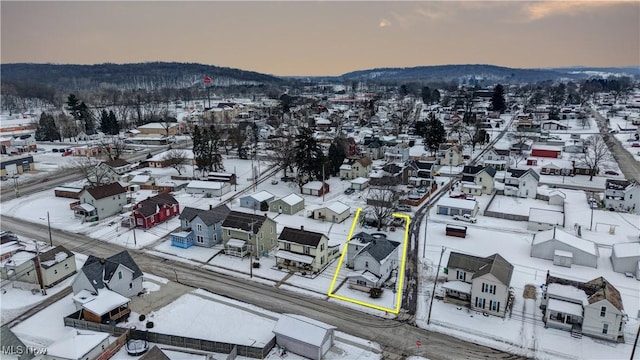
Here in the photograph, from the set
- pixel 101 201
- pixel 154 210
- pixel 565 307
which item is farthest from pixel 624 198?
pixel 101 201

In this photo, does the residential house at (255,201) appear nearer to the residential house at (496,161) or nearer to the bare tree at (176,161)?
the bare tree at (176,161)

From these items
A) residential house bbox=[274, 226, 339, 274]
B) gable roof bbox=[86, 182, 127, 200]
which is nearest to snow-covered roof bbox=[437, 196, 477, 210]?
residential house bbox=[274, 226, 339, 274]

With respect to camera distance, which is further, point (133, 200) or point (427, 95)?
point (427, 95)

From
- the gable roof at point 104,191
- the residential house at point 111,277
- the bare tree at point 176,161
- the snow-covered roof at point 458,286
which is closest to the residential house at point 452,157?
the snow-covered roof at point 458,286

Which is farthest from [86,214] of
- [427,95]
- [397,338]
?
[427,95]

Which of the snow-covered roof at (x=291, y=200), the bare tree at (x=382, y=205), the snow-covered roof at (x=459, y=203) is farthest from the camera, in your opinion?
the snow-covered roof at (x=291, y=200)

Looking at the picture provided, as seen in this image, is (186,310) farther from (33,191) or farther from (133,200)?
(33,191)

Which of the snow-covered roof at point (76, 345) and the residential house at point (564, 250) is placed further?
the residential house at point (564, 250)

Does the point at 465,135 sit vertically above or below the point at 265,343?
above
